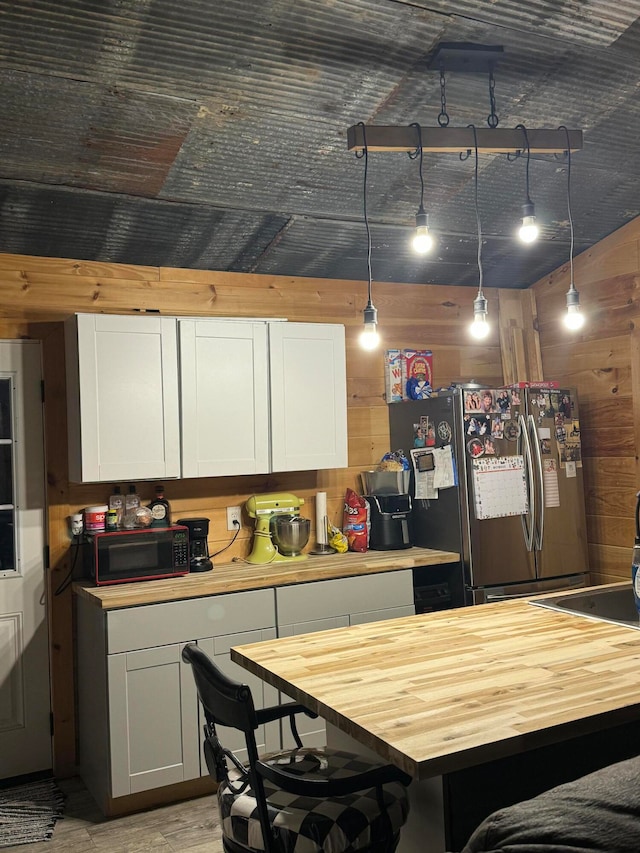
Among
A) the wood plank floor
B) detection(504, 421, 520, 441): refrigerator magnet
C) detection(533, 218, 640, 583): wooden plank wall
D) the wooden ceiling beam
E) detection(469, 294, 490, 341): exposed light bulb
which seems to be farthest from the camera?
detection(533, 218, 640, 583): wooden plank wall

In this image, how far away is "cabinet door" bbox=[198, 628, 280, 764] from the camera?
344 cm

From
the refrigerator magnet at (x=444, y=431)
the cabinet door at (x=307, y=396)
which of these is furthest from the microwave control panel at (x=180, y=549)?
the refrigerator magnet at (x=444, y=431)

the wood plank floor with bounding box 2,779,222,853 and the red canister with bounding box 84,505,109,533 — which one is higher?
the red canister with bounding box 84,505,109,533

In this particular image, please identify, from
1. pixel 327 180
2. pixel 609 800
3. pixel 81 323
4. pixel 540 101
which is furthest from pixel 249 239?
pixel 609 800

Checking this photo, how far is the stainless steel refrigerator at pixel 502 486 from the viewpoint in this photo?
407cm

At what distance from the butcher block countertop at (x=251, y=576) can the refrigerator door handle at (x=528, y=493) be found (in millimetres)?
432

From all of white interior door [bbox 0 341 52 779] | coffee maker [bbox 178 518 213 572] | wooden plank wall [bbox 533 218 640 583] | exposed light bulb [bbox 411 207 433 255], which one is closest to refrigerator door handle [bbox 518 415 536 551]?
wooden plank wall [bbox 533 218 640 583]

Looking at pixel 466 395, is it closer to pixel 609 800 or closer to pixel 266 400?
pixel 266 400

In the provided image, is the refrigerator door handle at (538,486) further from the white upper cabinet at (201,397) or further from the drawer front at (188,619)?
the drawer front at (188,619)

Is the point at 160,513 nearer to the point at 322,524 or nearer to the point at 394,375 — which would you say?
the point at 322,524

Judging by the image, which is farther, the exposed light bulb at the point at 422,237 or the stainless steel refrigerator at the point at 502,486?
the stainless steel refrigerator at the point at 502,486

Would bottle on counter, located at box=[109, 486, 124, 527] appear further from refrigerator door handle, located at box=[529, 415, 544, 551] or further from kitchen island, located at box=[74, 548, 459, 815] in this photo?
refrigerator door handle, located at box=[529, 415, 544, 551]

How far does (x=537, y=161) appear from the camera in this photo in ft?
11.6

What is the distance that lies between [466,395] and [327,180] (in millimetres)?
1322
